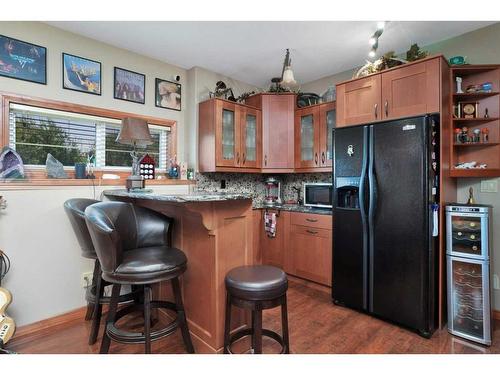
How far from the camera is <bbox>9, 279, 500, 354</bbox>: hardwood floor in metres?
1.92

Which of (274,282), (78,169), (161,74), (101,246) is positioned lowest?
(274,282)

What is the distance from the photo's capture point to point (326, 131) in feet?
10.8

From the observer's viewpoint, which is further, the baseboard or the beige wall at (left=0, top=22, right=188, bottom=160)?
the beige wall at (left=0, top=22, right=188, bottom=160)

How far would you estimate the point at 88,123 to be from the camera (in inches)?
105

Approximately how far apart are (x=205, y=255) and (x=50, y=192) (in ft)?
5.09

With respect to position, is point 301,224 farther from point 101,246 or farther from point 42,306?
point 42,306

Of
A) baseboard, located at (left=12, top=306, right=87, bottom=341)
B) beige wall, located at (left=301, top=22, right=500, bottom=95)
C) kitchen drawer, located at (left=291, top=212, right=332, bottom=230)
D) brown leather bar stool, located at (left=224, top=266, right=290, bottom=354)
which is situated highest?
beige wall, located at (left=301, top=22, right=500, bottom=95)

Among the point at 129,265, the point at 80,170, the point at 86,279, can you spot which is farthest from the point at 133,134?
the point at 86,279

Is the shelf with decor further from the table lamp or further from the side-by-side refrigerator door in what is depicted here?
the table lamp

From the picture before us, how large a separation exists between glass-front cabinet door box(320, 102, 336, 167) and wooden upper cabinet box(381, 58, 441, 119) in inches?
33.8

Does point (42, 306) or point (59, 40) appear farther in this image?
point (59, 40)

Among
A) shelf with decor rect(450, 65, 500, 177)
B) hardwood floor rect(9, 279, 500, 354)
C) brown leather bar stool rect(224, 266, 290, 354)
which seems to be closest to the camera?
brown leather bar stool rect(224, 266, 290, 354)

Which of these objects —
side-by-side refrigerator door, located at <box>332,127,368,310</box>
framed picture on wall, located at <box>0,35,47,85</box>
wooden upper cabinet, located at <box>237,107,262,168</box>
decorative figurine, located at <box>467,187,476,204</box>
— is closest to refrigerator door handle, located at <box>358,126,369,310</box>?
side-by-side refrigerator door, located at <box>332,127,368,310</box>

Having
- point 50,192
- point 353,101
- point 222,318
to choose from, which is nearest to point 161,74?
point 50,192
